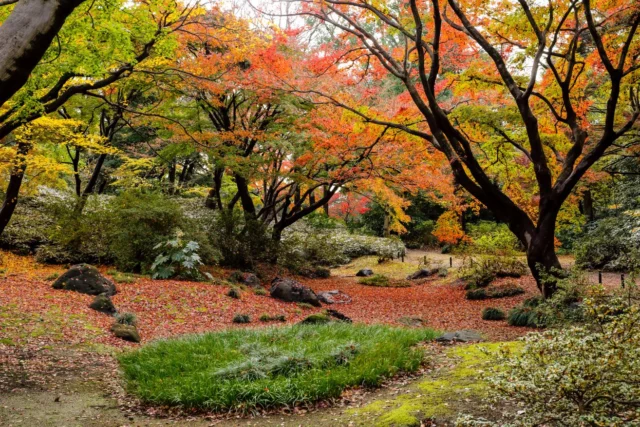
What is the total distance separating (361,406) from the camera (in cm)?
453

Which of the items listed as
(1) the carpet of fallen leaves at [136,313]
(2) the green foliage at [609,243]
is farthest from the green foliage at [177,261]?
(2) the green foliage at [609,243]

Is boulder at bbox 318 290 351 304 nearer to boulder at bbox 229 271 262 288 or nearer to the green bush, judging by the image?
boulder at bbox 229 271 262 288

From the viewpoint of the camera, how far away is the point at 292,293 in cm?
1289

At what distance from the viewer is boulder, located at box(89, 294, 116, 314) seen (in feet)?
29.9

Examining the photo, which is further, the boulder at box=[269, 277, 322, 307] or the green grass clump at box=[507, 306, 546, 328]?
the boulder at box=[269, 277, 322, 307]

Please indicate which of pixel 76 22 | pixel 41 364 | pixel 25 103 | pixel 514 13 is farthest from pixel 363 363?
pixel 514 13

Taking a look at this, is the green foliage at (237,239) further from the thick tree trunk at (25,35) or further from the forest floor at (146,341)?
the thick tree trunk at (25,35)

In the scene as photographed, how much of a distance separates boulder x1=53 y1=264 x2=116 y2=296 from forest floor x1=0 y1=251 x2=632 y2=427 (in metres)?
0.28

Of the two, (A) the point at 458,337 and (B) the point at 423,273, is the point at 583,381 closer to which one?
(A) the point at 458,337

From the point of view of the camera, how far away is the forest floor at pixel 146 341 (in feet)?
14.8

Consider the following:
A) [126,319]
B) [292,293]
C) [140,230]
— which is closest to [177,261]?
[140,230]

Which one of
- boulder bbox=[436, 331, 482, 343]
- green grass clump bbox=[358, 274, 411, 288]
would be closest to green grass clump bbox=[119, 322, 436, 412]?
boulder bbox=[436, 331, 482, 343]

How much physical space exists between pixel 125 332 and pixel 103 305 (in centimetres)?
151

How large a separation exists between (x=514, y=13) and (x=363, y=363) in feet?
24.0
